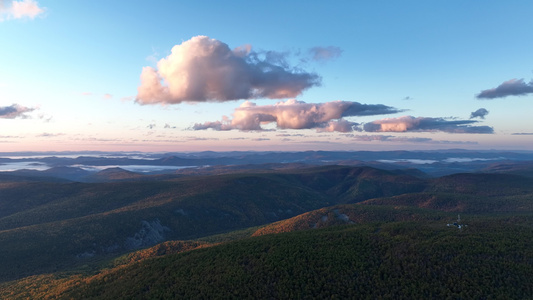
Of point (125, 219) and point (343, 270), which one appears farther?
point (125, 219)

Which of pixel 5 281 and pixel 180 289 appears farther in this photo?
pixel 5 281

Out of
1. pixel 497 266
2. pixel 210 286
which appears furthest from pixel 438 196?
pixel 210 286

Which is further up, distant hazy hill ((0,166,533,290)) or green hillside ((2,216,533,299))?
green hillside ((2,216,533,299))

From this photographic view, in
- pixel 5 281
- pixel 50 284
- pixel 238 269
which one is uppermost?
pixel 238 269

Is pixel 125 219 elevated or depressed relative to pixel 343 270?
depressed

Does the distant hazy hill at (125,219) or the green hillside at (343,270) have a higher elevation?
the green hillside at (343,270)

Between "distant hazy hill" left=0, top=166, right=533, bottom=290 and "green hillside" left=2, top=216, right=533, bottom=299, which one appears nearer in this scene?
"green hillside" left=2, top=216, right=533, bottom=299

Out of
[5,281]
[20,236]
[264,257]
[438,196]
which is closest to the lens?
[264,257]

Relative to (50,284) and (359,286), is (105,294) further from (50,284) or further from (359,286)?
(359,286)

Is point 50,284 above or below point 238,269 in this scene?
below

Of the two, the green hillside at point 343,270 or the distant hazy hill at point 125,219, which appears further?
the distant hazy hill at point 125,219

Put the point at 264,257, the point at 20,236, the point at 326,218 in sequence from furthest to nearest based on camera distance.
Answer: the point at 326,218 → the point at 20,236 → the point at 264,257
